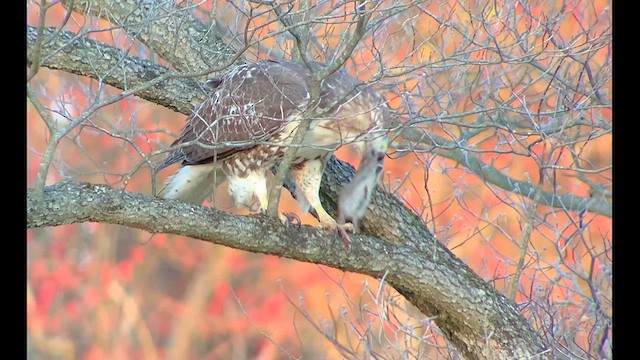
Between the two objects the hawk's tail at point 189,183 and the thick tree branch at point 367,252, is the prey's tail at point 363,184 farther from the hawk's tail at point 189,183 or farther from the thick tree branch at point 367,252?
the hawk's tail at point 189,183

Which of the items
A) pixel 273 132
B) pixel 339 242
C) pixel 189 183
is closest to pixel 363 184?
pixel 339 242

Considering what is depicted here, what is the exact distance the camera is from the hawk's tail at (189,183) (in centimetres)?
511

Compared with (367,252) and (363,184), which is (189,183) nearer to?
(363,184)

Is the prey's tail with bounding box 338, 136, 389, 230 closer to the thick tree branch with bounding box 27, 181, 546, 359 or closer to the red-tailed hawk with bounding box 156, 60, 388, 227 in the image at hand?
the red-tailed hawk with bounding box 156, 60, 388, 227

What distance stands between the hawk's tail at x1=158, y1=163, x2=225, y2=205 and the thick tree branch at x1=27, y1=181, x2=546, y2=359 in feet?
2.13

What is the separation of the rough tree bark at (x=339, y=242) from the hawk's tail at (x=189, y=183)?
314mm

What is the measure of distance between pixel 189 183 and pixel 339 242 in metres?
0.96

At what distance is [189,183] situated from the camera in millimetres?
5137

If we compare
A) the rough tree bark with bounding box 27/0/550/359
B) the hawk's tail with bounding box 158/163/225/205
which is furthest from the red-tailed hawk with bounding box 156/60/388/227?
the rough tree bark with bounding box 27/0/550/359

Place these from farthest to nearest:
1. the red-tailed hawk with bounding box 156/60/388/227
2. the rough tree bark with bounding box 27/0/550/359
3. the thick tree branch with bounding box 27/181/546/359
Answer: the red-tailed hawk with bounding box 156/60/388/227, the rough tree bark with bounding box 27/0/550/359, the thick tree branch with bounding box 27/181/546/359

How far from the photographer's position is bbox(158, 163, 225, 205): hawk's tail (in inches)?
201

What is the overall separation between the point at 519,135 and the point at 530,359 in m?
1.04

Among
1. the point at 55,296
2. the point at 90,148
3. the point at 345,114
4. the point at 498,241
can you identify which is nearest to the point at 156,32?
the point at 345,114

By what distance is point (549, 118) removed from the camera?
17.8 ft
